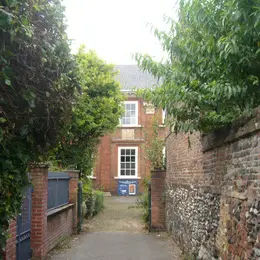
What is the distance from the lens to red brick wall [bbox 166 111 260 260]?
14.6ft

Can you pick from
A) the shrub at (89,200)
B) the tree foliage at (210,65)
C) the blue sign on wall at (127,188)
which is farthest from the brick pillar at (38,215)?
the blue sign on wall at (127,188)

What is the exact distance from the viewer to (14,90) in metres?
3.78

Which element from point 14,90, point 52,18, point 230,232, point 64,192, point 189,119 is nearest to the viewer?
point 14,90

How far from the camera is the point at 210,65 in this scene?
5.27 m

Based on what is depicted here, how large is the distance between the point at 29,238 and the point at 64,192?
12.2 ft

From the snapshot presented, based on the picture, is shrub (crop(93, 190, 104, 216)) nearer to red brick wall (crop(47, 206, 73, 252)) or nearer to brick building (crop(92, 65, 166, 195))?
red brick wall (crop(47, 206, 73, 252))

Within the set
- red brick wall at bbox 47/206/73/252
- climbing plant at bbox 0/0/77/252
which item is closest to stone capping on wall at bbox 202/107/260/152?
climbing plant at bbox 0/0/77/252

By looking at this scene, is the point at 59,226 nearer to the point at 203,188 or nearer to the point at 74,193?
the point at 74,193

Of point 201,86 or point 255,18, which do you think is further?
point 201,86

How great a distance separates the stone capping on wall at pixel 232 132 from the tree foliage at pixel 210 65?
14 cm

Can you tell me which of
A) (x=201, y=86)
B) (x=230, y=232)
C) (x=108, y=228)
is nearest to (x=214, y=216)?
(x=230, y=232)

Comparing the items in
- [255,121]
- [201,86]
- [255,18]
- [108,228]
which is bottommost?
[108,228]

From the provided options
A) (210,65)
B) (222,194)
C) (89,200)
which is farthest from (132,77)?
(210,65)

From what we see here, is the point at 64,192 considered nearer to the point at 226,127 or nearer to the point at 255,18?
the point at 226,127
